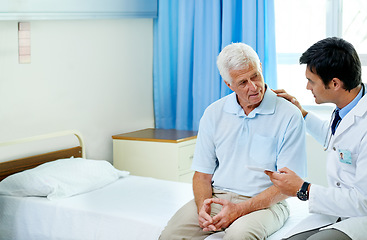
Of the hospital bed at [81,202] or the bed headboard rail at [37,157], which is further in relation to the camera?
the bed headboard rail at [37,157]

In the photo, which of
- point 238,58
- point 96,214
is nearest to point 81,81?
point 96,214

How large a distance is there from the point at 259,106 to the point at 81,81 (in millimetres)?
1589

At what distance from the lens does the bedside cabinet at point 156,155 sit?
11.4ft

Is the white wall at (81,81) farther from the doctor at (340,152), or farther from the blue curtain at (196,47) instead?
the doctor at (340,152)

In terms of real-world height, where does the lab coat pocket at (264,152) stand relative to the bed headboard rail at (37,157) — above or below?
above

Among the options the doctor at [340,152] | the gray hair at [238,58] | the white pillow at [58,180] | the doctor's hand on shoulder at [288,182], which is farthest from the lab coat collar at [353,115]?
the white pillow at [58,180]

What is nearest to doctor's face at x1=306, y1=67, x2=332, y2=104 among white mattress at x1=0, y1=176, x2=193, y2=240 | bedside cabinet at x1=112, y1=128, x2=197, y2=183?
white mattress at x1=0, y1=176, x2=193, y2=240

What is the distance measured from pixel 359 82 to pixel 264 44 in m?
1.83

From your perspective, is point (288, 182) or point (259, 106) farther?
point (259, 106)

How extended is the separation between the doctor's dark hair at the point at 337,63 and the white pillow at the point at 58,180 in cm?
152

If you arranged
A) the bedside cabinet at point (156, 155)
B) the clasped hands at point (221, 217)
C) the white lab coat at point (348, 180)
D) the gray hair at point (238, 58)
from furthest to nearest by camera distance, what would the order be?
the bedside cabinet at point (156, 155) < the gray hair at point (238, 58) < the clasped hands at point (221, 217) < the white lab coat at point (348, 180)

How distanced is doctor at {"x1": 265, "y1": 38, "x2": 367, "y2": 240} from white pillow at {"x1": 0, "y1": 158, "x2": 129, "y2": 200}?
4.28 ft

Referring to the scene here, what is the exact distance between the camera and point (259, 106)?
7.43ft

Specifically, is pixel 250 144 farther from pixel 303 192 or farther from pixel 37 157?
pixel 37 157
